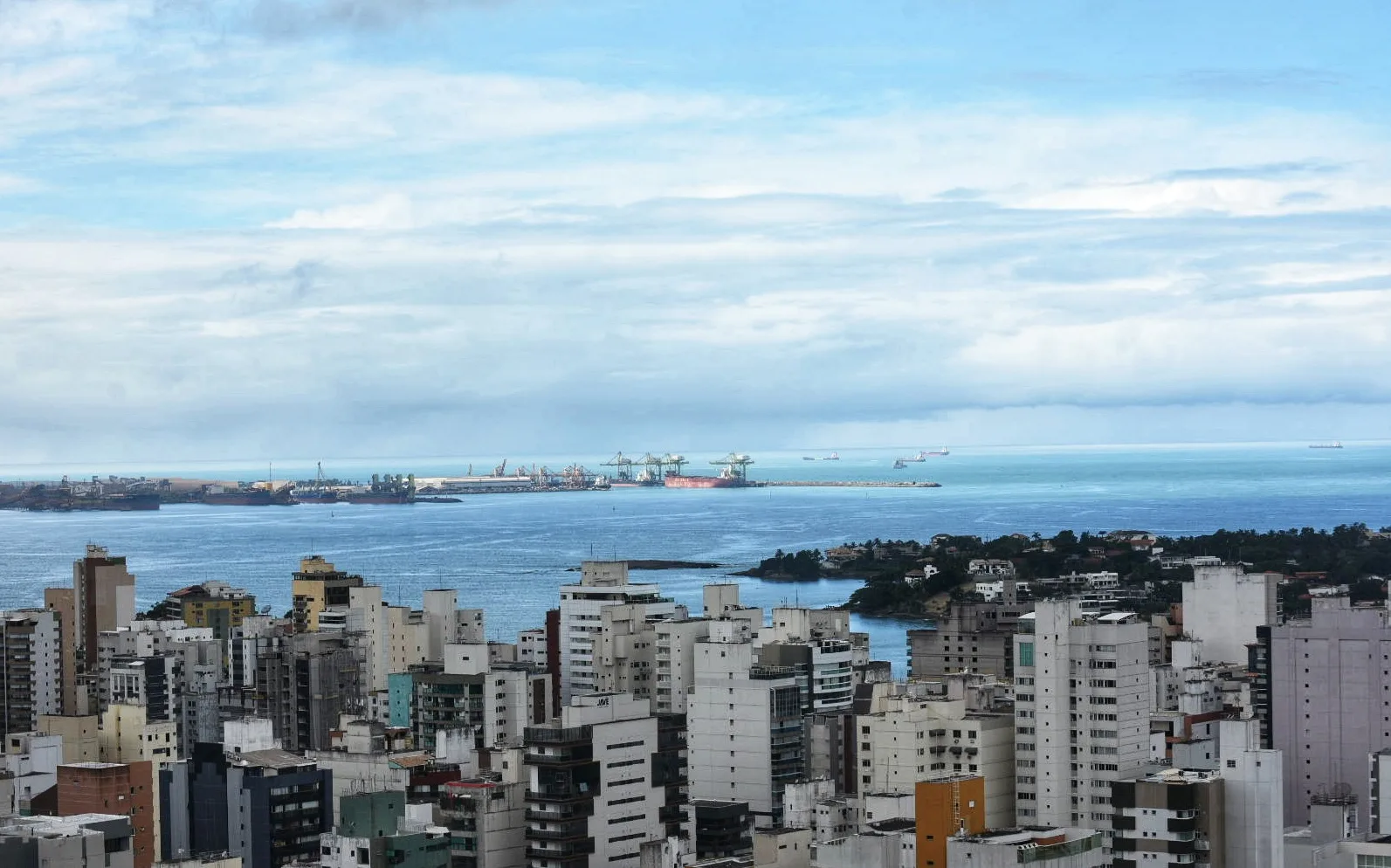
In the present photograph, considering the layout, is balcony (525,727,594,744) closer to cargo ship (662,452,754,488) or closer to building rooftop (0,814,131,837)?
building rooftop (0,814,131,837)

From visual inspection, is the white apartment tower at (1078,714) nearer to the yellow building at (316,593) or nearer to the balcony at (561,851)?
the balcony at (561,851)

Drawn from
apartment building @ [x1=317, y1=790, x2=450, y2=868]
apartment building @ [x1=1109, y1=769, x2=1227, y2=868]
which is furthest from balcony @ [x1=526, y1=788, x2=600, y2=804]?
apartment building @ [x1=1109, y1=769, x2=1227, y2=868]

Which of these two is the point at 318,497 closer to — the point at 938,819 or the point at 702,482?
the point at 702,482

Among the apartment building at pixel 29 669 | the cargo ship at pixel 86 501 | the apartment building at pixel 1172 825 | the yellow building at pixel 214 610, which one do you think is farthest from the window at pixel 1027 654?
the cargo ship at pixel 86 501

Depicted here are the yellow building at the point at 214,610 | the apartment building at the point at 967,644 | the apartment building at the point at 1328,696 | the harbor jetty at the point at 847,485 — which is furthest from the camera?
the harbor jetty at the point at 847,485

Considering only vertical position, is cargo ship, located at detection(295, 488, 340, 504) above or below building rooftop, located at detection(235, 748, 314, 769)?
below

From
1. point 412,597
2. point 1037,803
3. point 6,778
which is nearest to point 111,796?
point 6,778

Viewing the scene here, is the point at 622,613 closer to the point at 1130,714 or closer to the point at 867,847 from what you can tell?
the point at 1130,714
